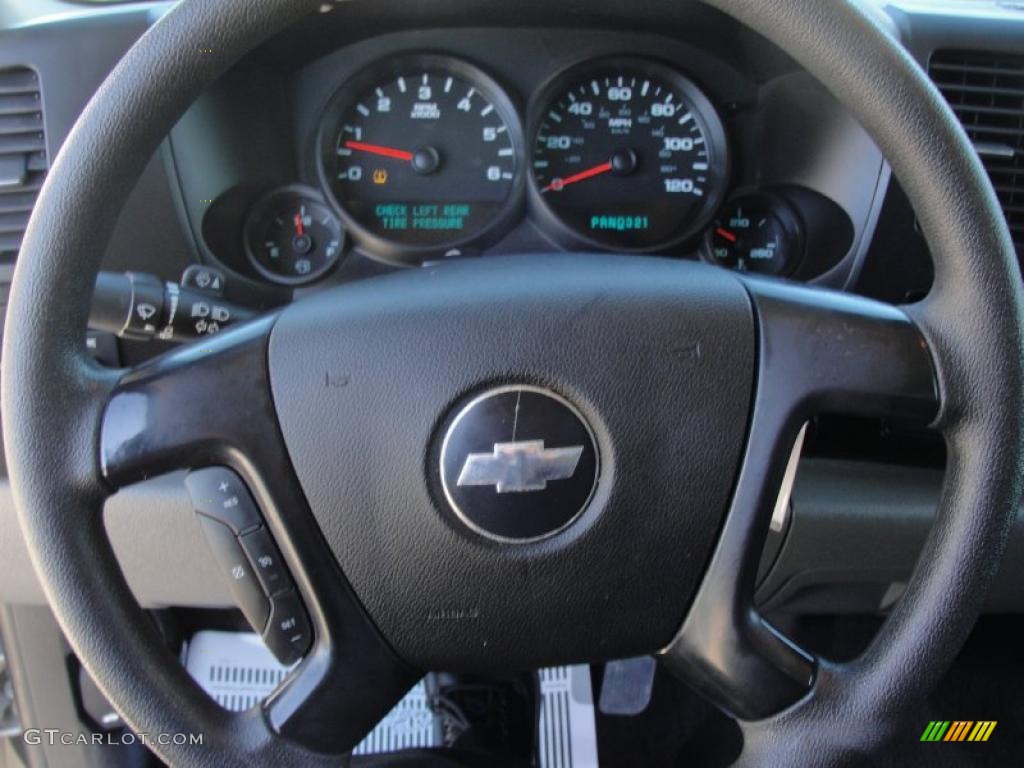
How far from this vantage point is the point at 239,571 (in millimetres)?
869

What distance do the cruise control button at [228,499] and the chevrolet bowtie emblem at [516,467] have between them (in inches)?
6.7

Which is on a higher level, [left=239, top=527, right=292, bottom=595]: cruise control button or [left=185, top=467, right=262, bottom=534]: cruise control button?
[left=185, top=467, right=262, bottom=534]: cruise control button

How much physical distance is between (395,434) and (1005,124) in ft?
2.86

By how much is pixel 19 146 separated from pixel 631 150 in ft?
2.40

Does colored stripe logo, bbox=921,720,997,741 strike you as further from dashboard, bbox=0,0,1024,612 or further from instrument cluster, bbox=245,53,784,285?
instrument cluster, bbox=245,53,784,285

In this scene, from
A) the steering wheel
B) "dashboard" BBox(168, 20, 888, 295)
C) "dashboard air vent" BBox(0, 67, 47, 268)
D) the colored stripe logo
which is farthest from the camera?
the colored stripe logo

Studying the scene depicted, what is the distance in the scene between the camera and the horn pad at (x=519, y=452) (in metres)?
0.85

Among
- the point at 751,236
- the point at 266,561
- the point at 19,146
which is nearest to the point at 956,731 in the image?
the point at 751,236

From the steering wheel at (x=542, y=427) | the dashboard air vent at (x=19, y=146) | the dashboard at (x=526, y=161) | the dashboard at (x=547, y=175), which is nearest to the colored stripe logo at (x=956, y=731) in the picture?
the dashboard at (x=547, y=175)

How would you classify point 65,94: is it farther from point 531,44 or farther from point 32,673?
point 32,673

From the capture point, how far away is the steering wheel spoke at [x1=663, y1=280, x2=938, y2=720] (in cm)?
85

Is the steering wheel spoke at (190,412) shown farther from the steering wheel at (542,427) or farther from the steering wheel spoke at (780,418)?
the steering wheel spoke at (780,418)

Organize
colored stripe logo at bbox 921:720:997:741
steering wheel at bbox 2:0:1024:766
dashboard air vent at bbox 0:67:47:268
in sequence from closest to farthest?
steering wheel at bbox 2:0:1024:766
dashboard air vent at bbox 0:67:47:268
colored stripe logo at bbox 921:720:997:741

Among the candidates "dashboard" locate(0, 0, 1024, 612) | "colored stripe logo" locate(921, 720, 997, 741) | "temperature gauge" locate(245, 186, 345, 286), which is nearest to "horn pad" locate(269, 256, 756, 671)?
"dashboard" locate(0, 0, 1024, 612)
